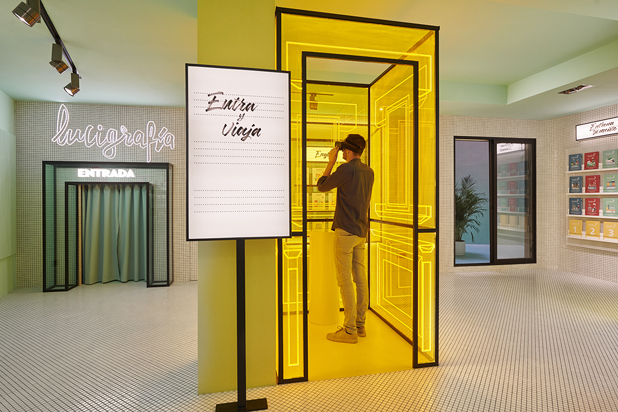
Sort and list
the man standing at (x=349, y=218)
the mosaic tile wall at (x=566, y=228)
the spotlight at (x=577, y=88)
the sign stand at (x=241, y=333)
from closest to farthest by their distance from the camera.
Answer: the sign stand at (x=241, y=333) → the man standing at (x=349, y=218) → the spotlight at (x=577, y=88) → the mosaic tile wall at (x=566, y=228)

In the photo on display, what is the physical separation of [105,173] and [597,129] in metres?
8.03

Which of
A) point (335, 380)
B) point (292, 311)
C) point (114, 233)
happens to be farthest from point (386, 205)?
point (114, 233)

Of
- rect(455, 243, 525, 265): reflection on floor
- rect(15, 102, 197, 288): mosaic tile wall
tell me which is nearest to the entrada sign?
rect(15, 102, 197, 288): mosaic tile wall

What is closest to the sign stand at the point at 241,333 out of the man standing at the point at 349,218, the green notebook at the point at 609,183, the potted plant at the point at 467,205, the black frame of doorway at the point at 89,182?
the man standing at the point at 349,218

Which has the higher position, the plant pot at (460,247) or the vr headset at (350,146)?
the vr headset at (350,146)

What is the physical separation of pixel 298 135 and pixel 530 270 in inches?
239

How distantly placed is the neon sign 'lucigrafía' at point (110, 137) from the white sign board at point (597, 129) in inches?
277

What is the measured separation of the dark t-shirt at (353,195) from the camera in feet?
9.86

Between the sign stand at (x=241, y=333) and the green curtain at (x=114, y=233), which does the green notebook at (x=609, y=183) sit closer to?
the sign stand at (x=241, y=333)

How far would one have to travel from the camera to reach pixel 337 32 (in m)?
2.56

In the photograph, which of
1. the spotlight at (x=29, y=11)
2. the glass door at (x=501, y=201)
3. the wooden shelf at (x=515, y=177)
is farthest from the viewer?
the wooden shelf at (x=515, y=177)

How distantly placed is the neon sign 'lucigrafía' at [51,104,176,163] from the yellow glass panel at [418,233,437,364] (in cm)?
463

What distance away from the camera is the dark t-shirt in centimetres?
300

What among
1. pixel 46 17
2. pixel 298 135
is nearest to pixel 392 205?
pixel 298 135
